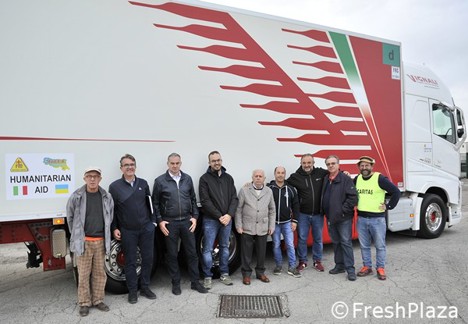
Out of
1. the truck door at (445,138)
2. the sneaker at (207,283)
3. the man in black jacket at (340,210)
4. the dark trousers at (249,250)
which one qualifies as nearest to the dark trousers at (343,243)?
the man in black jacket at (340,210)

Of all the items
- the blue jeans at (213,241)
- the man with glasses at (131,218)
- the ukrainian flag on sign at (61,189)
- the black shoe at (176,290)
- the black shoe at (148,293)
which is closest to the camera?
the ukrainian flag on sign at (61,189)

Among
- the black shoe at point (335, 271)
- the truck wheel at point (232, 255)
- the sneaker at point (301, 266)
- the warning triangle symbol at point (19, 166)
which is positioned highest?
the warning triangle symbol at point (19, 166)

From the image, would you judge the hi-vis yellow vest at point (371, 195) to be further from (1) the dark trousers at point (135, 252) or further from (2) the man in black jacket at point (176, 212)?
(1) the dark trousers at point (135, 252)

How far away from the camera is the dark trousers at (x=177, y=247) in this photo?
4.32 m

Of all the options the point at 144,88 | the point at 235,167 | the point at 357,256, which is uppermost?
the point at 144,88

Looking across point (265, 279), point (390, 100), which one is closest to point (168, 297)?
point (265, 279)

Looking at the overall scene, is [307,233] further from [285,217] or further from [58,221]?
[58,221]

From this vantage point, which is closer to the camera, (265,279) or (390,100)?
(265,279)

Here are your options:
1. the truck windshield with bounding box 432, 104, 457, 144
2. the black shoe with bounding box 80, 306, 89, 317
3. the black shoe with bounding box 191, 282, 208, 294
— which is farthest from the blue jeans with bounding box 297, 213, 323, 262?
the truck windshield with bounding box 432, 104, 457, 144

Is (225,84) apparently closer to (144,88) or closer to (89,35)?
(144,88)

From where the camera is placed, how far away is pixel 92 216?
3.85 m

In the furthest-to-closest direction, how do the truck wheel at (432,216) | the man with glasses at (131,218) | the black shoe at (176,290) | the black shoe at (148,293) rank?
1. the truck wheel at (432,216)
2. the black shoe at (176,290)
3. the black shoe at (148,293)
4. the man with glasses at (131,218)

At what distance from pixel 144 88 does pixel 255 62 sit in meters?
1.59

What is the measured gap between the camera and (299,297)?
4.25 metres
